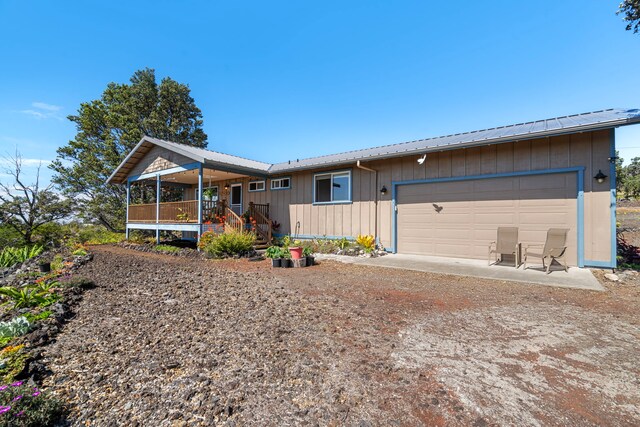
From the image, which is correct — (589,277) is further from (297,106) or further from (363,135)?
(297,106)

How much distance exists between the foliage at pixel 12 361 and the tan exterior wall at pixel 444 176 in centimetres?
779

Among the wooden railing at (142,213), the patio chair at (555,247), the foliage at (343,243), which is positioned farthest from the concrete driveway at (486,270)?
the wooden railing at (142,213)

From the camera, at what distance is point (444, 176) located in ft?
25.2

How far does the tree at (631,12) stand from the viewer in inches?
194

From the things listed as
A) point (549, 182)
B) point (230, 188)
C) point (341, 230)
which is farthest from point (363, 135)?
point (549, 182)

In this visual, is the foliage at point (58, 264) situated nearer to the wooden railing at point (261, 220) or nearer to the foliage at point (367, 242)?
the wooden railing at point (261, 220)

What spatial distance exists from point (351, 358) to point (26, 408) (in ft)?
6.84

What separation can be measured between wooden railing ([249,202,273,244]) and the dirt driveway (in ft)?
19.9

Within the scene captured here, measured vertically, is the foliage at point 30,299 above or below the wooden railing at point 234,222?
below

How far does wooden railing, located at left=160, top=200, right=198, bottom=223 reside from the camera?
34.2 ft

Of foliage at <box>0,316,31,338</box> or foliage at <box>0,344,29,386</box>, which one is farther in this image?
foliage at <box>0,316,31,338</box>

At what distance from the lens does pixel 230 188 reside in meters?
13.3

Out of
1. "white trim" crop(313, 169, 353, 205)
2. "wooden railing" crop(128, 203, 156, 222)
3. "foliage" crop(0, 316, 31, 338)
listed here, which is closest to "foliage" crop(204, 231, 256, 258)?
"white trim" crop(313, 169, 353, 205)

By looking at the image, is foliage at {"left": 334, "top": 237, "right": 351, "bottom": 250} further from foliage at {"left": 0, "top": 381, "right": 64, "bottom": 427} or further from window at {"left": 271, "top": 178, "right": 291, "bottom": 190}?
foliage at {"left": 0, "top": 381, "right": 64, "bottom": 427}
